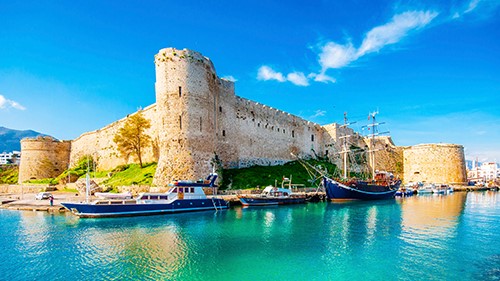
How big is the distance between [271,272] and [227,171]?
21.6 m

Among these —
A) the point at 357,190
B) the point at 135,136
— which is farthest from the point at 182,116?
the point at 357,190

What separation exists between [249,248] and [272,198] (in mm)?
14669

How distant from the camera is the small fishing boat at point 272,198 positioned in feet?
84.9

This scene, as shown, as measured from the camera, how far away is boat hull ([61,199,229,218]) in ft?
66.4

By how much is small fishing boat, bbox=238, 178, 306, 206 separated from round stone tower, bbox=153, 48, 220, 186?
14.9 ft

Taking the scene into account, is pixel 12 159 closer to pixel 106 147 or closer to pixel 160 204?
pixel 106 147

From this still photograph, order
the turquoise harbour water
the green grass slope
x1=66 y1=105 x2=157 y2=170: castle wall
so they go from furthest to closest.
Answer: x1=66 y1=105 x2=157 y2=170: castle wall
the green grass slope
the turquoise harbour water

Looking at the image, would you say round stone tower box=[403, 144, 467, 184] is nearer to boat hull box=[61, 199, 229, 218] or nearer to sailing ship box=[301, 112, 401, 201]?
sailing ship box=[301, 112, 401, 201]

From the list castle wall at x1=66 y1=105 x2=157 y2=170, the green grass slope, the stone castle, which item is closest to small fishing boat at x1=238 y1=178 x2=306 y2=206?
the green grass slope

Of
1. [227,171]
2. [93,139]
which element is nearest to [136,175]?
[227,171]

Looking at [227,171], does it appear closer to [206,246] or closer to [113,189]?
[113,189]

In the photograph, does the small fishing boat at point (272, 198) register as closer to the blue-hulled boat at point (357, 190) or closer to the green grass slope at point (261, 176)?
the green grass slope at point (261, 176)

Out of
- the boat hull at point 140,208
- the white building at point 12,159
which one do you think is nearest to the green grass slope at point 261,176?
the boat hull at point 140,208

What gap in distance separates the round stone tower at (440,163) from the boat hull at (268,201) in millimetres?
35180
